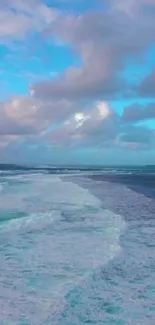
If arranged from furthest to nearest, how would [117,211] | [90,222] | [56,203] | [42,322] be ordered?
1. [56,203]
2. [117,211]
3. [90,222]
4. [42,322]

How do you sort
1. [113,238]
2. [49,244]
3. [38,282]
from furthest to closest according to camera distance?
[113,238] → [49,244] → [38,282]

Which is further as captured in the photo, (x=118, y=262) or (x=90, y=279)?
(x=118, y=262)

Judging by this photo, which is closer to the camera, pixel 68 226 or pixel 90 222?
pixel 68 226

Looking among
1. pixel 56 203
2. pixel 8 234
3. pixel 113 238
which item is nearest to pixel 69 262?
pixel 113 238

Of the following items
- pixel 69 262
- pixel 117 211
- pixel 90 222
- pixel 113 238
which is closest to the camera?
pixel 69 262

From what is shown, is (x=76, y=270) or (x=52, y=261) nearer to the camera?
(x=76, y=270)

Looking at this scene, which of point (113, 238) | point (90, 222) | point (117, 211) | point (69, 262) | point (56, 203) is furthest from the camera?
point (56, 203)

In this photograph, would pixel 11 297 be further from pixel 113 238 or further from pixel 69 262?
pixel 113 238

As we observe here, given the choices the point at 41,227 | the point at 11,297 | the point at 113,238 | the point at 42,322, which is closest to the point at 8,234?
the point at 41,227

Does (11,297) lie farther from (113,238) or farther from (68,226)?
(68,226)
